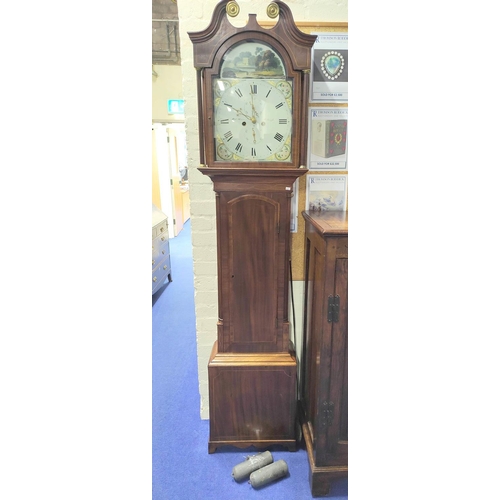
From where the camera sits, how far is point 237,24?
4.36ft

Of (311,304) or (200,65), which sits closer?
(200,65)

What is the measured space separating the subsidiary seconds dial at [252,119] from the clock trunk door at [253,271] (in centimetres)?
17

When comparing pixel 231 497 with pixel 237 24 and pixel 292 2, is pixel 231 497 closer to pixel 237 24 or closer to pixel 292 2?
pixel 237 24

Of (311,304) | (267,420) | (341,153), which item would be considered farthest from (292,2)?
(267,420)

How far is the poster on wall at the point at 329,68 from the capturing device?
1349mm

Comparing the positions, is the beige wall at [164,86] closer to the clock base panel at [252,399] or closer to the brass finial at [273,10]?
the brass finial at [273,10]

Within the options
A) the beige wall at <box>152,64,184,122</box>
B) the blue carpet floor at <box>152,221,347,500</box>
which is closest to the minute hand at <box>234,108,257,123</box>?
the blue carpet floor at <box>152,221,347,500</box>

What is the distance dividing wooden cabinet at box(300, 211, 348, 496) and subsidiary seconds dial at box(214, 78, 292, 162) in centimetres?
34

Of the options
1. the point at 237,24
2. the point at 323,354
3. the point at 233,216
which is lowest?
the point at 323,354

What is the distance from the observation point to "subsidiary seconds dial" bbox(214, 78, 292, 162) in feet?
3.86

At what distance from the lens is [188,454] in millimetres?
1533

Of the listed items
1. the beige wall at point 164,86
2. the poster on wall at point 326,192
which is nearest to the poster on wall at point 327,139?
the poster on wall at point 326,192

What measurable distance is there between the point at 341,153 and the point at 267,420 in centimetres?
131

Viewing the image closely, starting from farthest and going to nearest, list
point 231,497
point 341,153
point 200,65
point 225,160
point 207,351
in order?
point 207,351 → point 341,153 → point 231,497 → point 225,160 → point 200,65
